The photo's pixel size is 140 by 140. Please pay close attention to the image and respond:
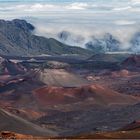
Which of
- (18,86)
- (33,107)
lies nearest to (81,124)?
(33,107)

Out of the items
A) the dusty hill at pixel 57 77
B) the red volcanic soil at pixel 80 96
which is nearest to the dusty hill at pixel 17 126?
the red volcanic soil at pixel 80 96

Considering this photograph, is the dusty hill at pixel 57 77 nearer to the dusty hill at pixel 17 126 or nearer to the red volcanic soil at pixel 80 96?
the red volcanic soil at pixel 80 96

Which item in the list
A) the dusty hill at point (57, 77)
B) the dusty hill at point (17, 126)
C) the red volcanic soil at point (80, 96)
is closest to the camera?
the dusty hill at point (17, 126)

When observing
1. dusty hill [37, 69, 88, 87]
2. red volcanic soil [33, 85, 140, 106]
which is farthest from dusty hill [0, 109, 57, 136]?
dusty hill [37, 69, 88, 87]

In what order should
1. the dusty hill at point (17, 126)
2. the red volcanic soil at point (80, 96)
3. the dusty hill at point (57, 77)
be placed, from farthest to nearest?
the dusty hill at point (57, 77), the red volcanic soil at point (80, 96), the dusty hill at point (17, 126)

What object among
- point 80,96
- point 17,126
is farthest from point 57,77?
point 17,126

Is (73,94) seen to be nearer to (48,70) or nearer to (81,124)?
(48,70)

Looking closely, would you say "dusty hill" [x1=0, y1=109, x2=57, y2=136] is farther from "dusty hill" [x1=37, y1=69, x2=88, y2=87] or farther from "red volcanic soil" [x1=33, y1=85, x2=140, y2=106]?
"dusty hill" [x1=37, y1=69, x2=88, y2=87]

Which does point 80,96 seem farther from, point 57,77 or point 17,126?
point 17,126
